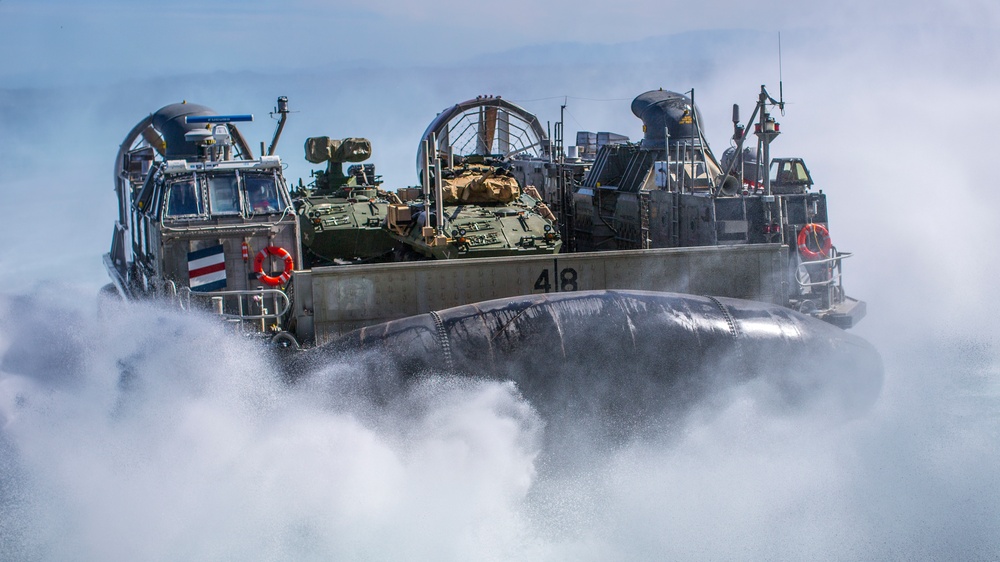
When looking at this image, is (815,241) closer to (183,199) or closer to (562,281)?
(562,281)

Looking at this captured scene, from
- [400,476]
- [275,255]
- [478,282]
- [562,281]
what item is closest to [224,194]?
[275,255]

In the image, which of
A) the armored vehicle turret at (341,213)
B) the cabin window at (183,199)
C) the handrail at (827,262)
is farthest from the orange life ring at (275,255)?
the handrail at (827,262)

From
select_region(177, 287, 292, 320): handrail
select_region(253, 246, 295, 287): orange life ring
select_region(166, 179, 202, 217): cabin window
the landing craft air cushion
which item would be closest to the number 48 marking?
the landing craft air cushion

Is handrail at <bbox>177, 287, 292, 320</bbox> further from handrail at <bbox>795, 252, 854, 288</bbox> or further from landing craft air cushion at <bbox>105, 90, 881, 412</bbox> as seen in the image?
handrail at <bbox>795, 252, 854, 288</bbox>

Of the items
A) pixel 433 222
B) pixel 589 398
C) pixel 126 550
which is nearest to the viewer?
pixel 126 550

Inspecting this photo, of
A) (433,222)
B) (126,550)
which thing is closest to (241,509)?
(126,550)

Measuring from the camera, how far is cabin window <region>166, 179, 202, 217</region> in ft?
27.9

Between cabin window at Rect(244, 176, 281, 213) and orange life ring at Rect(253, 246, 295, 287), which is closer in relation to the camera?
orange life ring at Rect(253, 246, 295, 287)

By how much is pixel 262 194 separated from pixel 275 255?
61 centimetres

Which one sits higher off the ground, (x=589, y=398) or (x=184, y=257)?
(x=184, y=257)

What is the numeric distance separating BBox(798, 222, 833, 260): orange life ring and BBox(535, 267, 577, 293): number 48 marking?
333 centimetres

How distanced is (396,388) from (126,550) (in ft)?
6.10

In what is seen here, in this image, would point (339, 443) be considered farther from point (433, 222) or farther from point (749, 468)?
point (433, 222)

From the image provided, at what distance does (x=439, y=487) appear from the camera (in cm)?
630
